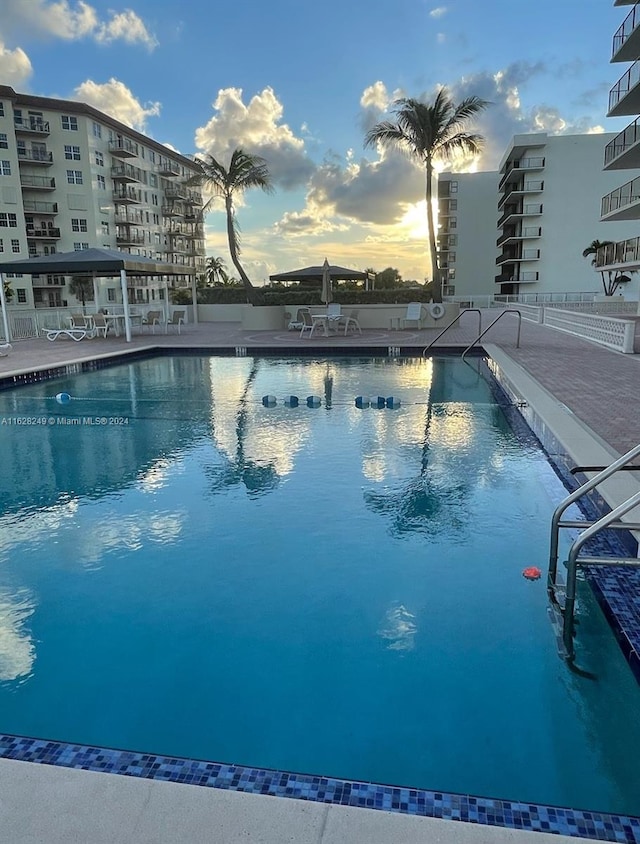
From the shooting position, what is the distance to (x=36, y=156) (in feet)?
138

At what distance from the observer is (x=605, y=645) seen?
9.21 feet

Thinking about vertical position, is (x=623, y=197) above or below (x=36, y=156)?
below

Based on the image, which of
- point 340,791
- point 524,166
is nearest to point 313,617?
point 340,791

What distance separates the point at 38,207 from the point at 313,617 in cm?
4701

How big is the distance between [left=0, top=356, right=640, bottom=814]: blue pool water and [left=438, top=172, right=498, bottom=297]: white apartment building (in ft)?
172

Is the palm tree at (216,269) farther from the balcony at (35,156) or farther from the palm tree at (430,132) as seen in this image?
the palm tree at (430,132)

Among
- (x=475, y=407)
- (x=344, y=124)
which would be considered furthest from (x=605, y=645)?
(x=344, y=124)

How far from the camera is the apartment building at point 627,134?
21.5 meters

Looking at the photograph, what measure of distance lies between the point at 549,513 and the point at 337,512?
62.4 inches

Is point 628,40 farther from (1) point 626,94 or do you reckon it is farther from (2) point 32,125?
(2) point 32,125

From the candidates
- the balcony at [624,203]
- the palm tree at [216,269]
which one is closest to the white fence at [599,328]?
the balcony at [624,203]

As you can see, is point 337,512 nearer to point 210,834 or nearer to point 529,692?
point 529,692

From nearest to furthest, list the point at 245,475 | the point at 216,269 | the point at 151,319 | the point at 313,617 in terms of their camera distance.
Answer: the point at 313,617 → the point at 245,475 → the point at 151,319 → the point at 216,269

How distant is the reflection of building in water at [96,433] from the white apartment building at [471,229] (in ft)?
160
